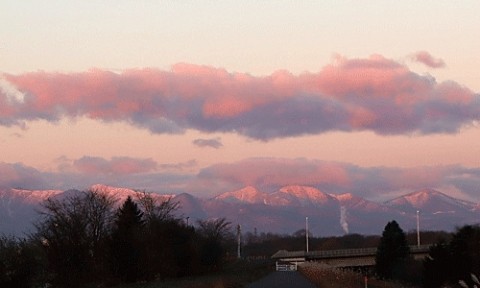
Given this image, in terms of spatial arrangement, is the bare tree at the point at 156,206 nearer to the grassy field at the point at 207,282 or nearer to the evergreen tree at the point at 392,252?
the grassy field at the point at 207,282

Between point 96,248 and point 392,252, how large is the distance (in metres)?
43.6

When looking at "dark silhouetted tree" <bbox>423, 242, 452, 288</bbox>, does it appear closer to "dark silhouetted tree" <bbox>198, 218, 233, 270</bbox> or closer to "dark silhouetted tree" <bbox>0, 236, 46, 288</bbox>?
"dark silhouetted tree" <bbox>198, 218, 233, 270</bbox>

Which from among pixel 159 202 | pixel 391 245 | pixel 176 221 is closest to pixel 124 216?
pixel 176 221

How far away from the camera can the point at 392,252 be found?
101625 mm

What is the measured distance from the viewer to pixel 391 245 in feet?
335

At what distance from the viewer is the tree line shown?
54.3 m

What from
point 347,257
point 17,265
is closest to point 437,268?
point 17,265

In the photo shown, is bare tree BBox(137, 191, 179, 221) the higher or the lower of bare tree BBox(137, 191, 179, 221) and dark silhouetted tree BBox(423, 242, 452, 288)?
the higher

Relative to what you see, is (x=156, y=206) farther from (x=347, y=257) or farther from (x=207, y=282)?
(x=347, y=257)

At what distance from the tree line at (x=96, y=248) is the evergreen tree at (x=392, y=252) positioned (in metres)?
21.3

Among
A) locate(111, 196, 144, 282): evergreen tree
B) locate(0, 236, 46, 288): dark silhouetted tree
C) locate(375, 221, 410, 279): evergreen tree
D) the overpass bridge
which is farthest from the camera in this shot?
the overpass bridge

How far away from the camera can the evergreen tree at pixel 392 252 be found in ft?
327

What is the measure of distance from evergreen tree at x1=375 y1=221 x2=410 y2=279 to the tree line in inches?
839

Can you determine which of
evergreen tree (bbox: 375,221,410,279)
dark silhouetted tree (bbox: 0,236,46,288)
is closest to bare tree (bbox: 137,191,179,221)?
evergreen tree (bbox: 375,221,410,279)
